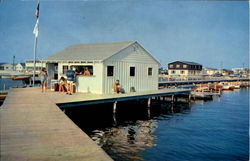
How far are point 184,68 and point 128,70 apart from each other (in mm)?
59491

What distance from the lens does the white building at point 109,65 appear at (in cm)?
1745

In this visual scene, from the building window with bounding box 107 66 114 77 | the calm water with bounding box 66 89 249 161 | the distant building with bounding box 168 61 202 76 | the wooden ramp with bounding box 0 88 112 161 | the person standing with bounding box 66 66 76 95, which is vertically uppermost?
the distant building with bounding box 168 61 202 76

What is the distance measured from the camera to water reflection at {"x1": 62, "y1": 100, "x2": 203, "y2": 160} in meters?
10.3

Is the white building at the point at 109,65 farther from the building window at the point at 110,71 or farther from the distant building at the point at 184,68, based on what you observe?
the distant building at the point at 184,68

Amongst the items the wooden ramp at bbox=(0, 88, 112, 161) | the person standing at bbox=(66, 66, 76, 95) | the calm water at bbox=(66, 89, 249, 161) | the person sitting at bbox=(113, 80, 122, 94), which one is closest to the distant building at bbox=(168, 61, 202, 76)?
the calm water at bbox=(66, 89, 249, 161)

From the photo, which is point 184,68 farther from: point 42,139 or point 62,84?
point 42,139

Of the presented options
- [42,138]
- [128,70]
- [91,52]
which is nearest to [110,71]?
[128,70]

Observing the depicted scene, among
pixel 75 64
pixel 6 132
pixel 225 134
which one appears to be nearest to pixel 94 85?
pixel 75 64

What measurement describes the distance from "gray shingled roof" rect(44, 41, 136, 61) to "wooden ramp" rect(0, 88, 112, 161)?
28.7 ft

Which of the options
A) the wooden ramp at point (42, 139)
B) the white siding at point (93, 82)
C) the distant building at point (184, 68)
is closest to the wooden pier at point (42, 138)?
the wooden ramp at point (42, 139)

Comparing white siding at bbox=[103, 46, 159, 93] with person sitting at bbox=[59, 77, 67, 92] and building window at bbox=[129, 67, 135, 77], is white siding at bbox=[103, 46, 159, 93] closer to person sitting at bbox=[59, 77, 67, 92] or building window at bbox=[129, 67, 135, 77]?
building window at bbox=[129, 67, 135, 77]

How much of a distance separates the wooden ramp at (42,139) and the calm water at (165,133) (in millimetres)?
2755

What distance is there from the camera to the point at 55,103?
490 inches

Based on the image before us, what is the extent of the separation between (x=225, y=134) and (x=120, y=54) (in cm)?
947
